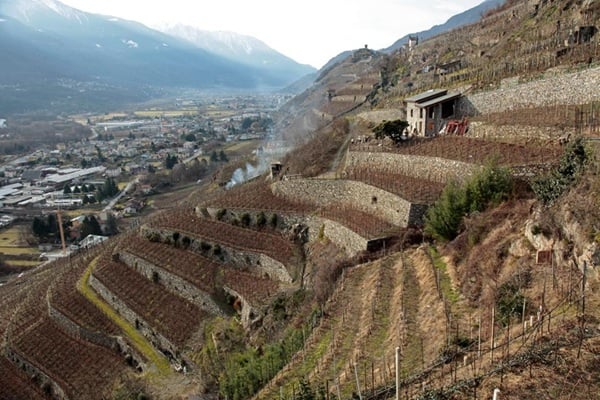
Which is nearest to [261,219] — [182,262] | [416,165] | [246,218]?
[246,218]

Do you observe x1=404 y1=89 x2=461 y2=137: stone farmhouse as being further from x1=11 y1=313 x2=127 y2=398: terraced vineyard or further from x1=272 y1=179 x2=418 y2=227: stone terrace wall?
x1=11 y1=313 x2=127 y2=398: terraced vineyard

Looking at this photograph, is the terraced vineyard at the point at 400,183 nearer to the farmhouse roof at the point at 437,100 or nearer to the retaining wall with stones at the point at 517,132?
the retaining wall with stones at the point at 517,132

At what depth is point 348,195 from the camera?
24609mm

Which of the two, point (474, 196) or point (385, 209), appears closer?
point (474, 196)

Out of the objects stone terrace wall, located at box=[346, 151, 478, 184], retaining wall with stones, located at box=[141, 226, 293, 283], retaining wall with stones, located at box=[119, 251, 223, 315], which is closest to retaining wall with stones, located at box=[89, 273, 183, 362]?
retaining wall with stones, located at box=[119, 251, 223, 315]

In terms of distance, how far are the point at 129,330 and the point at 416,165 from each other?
15.8 meters

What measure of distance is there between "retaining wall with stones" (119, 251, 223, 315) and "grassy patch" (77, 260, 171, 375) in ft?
8.02

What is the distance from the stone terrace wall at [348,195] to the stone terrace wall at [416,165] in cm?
228

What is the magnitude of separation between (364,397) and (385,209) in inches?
485

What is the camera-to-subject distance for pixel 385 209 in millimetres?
21578

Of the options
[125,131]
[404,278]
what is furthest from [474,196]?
[125,131]

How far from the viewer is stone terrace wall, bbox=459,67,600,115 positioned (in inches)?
859

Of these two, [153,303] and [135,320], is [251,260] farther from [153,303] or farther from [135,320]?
[135,320]

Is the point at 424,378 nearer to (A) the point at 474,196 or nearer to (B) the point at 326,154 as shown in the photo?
(A) the point at 474,196
